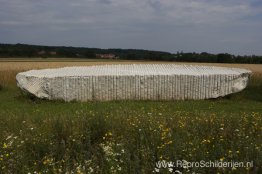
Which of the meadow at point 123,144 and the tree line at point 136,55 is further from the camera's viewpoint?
the tree line at point 136,55

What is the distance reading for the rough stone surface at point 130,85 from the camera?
17.1 meters

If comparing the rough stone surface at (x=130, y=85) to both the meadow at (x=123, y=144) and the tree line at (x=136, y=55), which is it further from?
the tree line at (x=136, y=55)

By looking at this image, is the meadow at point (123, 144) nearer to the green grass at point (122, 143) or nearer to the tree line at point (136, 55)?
the green grass at point (122, 143)

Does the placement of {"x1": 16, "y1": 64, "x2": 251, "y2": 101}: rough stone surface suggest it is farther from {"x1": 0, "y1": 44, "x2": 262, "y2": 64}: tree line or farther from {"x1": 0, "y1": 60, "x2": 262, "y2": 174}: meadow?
{"x1": 0, "y1": 44, "x2": 262, "y2": 64}: tree line

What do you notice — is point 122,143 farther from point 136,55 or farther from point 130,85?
point 136,55

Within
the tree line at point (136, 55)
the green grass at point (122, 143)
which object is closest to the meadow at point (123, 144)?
the green grass at point (122, 143)

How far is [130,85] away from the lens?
57.0 feet

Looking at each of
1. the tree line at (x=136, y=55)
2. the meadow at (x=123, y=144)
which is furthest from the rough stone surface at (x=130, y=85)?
the tree line at (x=136, y=55)

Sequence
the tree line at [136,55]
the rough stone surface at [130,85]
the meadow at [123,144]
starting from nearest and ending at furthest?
the meadow at [123,144] → the rough stone surface at [130,85] → the tree line at [136,55]

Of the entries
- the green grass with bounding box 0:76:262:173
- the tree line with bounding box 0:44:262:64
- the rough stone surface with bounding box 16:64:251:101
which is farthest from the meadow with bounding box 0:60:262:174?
the tree line with bounding box 0:44:262:64

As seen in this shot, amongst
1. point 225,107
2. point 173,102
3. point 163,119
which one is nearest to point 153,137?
point 163,119

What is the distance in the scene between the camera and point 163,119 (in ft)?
26.7

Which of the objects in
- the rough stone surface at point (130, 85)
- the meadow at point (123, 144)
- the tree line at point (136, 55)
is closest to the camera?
the meadow at point (123, 144)

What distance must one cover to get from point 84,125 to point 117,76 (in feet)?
31.8
